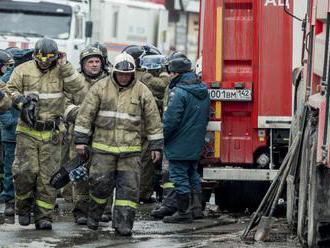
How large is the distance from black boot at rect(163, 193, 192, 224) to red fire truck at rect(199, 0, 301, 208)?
35cm

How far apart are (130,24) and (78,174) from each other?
21273 millimetres

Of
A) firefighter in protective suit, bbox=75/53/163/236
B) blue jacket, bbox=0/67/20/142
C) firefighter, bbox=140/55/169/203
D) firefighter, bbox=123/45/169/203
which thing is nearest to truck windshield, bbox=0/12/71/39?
firefighter, bbox=123/45/169/203

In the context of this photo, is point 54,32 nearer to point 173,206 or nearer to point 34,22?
point 34,22

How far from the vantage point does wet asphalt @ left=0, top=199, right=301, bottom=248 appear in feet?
34.0

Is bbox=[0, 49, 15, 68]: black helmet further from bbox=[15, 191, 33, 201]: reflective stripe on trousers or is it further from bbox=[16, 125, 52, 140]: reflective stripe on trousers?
bbox=[15, 191, 33, 201]: reflective stripe on trousers

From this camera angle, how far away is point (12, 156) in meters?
13.4

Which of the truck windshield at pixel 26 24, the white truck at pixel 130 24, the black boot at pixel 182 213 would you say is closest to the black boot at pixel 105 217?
the black boot at pixel 182 213

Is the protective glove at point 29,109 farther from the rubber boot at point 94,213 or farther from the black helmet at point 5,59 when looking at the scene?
the black helmet at point 5,59

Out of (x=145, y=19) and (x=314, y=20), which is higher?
(x=145, y=19)

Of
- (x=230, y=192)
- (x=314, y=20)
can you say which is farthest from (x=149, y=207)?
A: (x=314, y=20)

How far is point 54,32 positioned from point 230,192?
37.7 feet

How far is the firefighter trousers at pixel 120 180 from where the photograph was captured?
11088 mm

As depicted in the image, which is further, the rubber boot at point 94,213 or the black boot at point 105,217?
the black boot at point 105,217

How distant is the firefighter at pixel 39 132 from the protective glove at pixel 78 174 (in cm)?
18
